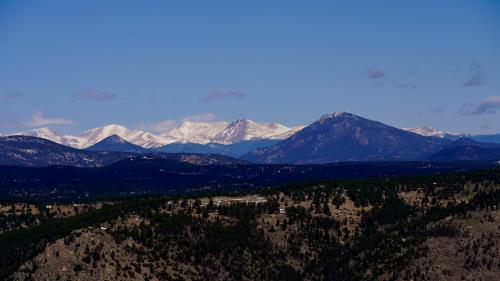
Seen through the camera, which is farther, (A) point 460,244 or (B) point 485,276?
(A) point 460,244

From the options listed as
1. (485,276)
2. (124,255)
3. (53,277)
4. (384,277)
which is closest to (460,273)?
(485,276)

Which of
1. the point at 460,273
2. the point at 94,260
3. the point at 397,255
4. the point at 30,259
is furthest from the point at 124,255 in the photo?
the point at 460,273

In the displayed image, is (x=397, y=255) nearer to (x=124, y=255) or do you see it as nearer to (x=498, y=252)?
(x=498, y=252)

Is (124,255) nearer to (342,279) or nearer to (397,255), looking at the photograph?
(342,279)

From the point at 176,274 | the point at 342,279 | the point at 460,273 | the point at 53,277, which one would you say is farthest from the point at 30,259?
the point at 460,273

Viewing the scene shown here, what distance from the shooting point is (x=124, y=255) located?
199 meters

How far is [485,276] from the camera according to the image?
182 m

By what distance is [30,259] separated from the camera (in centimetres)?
19362

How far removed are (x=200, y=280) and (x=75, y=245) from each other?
31272 mm

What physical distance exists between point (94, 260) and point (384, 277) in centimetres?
6702

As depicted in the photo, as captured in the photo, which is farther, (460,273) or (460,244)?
(460,244)

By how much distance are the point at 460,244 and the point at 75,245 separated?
9219cm

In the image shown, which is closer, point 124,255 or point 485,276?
point 485,276

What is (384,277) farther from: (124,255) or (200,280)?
(124,255)
